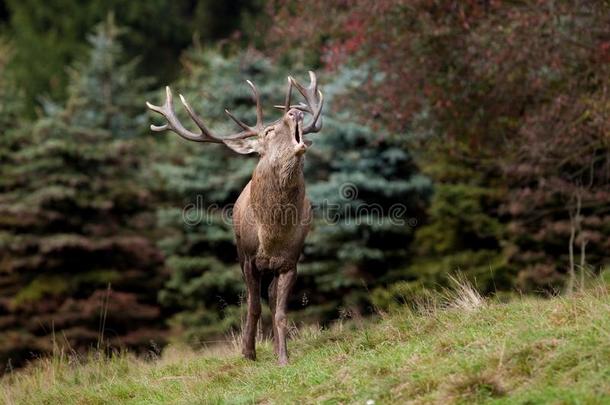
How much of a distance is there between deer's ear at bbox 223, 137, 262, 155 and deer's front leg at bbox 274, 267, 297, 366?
123cm

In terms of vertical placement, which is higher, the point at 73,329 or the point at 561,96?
the point at 561,96

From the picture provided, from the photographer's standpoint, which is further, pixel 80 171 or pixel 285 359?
pixel 80 171

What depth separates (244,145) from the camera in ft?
31.0

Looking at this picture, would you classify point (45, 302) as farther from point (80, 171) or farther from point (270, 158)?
point (270, 158)

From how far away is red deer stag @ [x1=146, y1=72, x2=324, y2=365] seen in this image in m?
8.70

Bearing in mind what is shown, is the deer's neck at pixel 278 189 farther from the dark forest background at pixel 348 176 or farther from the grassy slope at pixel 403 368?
the dark forest background at pixel 348 176

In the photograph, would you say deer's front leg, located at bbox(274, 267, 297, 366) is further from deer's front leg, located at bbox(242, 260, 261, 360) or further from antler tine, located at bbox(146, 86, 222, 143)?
antler tine, located at bbox(146, 86, 222, 143)

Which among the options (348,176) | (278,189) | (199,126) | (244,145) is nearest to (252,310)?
(278,189)

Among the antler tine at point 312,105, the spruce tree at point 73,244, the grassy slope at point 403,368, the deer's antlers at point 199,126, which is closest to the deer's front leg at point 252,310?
the grassy slope at point 403,368

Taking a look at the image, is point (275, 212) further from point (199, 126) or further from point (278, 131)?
point (199, 126)

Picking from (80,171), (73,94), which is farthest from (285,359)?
(73,94)

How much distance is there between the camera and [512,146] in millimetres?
13805

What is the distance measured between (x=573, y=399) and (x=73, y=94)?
1924cm

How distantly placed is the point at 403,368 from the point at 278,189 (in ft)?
8.19
